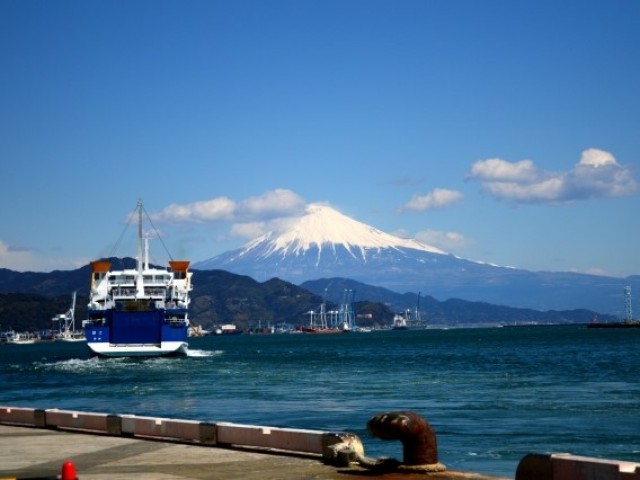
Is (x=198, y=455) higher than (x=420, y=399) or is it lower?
higher

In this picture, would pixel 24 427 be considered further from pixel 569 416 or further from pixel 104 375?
pixel 104 375

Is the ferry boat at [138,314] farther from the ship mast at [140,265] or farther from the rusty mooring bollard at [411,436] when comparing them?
the rusty mooring bollard at [411,436]

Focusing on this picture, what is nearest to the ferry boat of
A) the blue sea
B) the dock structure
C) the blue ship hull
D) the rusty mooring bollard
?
the blue ship hull

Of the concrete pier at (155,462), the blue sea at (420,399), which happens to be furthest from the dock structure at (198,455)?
the blue sea at (420,399)

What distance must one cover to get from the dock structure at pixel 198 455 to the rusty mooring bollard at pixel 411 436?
183 mm

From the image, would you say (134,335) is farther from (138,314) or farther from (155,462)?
(155,462)

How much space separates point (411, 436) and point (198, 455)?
451cm

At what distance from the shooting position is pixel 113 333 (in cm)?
10312

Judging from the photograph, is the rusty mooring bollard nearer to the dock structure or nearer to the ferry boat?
the dock structure

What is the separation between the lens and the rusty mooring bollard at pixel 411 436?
633 inches

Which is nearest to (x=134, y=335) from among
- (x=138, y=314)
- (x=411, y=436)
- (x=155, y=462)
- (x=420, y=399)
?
(x=138, y=314)

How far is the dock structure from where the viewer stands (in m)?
13.9

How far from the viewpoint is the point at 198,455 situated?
1877cm

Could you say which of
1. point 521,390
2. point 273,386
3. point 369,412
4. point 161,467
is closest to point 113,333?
point 273,386
